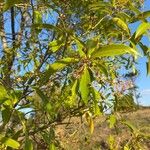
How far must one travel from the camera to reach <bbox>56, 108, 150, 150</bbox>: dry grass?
324 centimetres

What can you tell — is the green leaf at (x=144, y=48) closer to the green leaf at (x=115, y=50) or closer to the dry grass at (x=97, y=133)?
the green leaf at (x=115, y=50)

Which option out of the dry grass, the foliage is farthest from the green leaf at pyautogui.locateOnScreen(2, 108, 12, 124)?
the dry grass

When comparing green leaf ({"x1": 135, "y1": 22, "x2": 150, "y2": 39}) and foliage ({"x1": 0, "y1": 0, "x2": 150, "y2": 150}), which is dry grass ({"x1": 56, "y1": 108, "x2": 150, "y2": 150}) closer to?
foliage ({"x1": 0, "y1": 0, "x2": 150, "y2": 150})

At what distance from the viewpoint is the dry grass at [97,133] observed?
3.24 meters

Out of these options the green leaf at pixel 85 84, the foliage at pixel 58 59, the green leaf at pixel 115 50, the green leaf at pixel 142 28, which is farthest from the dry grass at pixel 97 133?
the green leaf at pixel 115 50

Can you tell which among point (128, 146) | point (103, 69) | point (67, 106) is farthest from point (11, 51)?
point (103, 69)

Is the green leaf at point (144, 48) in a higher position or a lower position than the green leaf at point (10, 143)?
higher

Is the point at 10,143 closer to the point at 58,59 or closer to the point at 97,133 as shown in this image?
the point at 58,59

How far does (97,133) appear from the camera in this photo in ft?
44.2

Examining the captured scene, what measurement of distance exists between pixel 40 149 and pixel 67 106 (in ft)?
1.33

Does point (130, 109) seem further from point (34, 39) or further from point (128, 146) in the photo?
point (34, 39)

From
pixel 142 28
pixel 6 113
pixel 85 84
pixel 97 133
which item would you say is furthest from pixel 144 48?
pixel 97 133

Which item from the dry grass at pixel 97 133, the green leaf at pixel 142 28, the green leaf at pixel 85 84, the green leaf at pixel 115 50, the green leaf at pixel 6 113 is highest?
the green leaf at pixel 142 28

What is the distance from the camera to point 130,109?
3174mm
